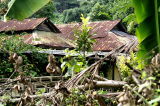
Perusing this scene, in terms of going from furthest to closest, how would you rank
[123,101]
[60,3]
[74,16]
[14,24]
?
[60,3]
[74,16]
[14,24]
[123,101]

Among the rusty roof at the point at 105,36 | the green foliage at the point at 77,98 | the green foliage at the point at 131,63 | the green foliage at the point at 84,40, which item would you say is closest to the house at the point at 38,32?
the rusty roof at the point at 105,36

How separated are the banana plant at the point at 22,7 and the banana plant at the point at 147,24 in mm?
751

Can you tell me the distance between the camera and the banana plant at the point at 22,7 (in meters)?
2.51

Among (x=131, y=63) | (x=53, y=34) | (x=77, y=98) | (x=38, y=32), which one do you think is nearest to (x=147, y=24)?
(x=131, y=63)

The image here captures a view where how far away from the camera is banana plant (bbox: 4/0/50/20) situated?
2512 mm

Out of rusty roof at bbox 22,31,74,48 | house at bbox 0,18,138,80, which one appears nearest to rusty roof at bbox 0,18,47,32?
house at bbox 0,18,138,80

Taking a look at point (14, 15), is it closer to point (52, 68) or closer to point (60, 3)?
point (52, 68)

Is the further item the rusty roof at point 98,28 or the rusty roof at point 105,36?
the rusty roof at point 98,28

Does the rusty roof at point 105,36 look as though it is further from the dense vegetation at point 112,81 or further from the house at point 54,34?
the dense vegetation at point 112,81

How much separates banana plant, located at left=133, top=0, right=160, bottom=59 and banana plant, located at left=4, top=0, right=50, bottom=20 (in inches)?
29.6

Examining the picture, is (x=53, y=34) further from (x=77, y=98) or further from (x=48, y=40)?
(x=77, y=98)

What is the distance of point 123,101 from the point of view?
1.24 meters

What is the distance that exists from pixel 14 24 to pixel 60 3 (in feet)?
80.9

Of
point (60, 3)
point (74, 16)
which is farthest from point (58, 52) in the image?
point (60, 3)
